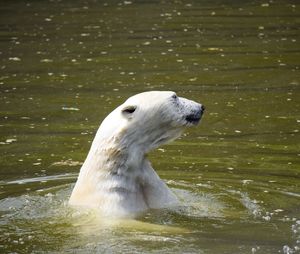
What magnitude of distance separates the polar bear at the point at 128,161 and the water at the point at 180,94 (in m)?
0.16

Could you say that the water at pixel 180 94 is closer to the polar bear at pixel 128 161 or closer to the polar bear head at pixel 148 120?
the polar bear at pixel 128 161

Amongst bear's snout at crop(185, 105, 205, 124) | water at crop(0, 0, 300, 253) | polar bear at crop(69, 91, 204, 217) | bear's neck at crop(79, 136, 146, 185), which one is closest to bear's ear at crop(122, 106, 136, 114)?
polar bear at crop(69, 91, 204, 217)

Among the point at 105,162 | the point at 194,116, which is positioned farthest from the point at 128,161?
the point at 194,116

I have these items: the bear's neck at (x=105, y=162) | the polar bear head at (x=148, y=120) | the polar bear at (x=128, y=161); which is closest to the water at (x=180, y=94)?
the polar bear at (x=128, y=161)

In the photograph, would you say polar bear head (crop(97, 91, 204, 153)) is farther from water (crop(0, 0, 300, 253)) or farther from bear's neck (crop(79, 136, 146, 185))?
water (crop(0, 0, 300, 253))

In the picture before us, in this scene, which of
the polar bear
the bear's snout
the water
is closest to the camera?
the water

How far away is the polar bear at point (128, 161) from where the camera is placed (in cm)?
798

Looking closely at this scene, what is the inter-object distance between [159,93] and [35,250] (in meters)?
1.90

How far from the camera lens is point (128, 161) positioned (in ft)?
26.5

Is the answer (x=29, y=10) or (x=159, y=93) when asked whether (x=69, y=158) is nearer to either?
(x=159, y=93)

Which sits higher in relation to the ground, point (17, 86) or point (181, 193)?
point (17, 86)

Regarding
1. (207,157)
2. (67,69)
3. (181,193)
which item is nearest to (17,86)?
(67,69)

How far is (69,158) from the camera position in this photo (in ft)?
33.4

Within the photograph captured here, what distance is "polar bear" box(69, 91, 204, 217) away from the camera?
7977 millimetres
